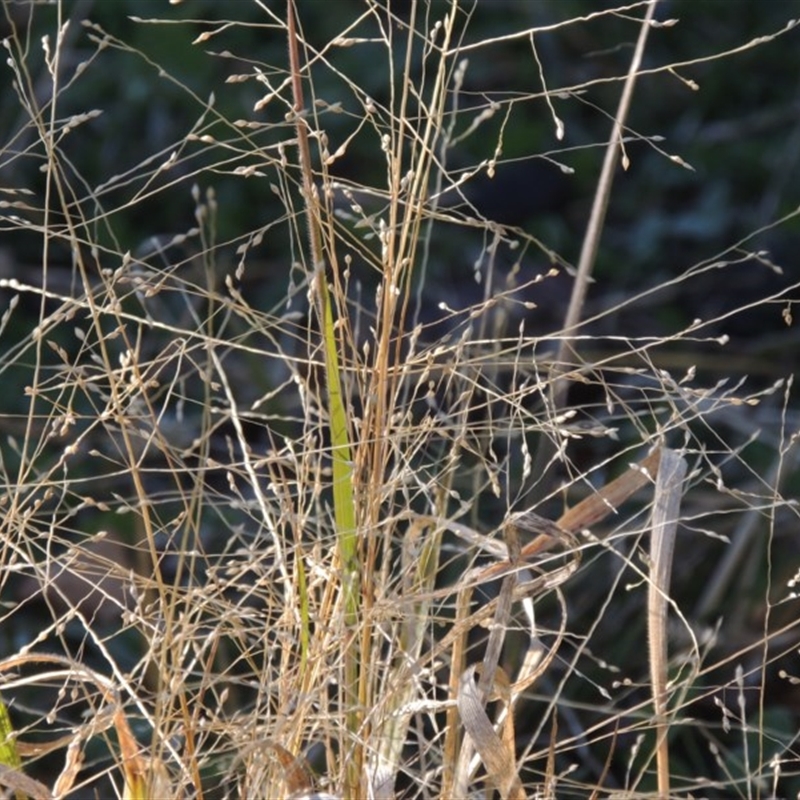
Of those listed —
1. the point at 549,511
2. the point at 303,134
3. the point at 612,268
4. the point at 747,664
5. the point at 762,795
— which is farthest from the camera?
the point at 612,268

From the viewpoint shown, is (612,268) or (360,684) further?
A: (612,268)

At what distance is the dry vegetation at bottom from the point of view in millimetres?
896

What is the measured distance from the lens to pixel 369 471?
3.06 feet

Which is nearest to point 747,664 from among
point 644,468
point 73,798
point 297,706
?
Answer: point 73,798

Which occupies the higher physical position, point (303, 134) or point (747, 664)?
point (303, 134)

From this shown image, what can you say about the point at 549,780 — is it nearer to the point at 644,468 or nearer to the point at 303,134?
the point at 644,468

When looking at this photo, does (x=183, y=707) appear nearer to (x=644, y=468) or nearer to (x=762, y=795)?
(x=644, y=468)

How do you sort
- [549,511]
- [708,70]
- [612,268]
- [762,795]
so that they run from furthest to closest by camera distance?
1. [708,70]
2. [612,268]
3. [549,511]
4. [762,795]

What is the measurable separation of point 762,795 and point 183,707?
2.88 ft

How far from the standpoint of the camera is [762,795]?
5.20 ft

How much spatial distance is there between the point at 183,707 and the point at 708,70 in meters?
2.07

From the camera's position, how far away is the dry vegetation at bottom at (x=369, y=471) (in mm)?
896

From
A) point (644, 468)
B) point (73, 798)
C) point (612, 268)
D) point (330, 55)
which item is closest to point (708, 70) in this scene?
point (612, 268)

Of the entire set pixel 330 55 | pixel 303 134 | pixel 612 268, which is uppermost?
pixel 303 134
